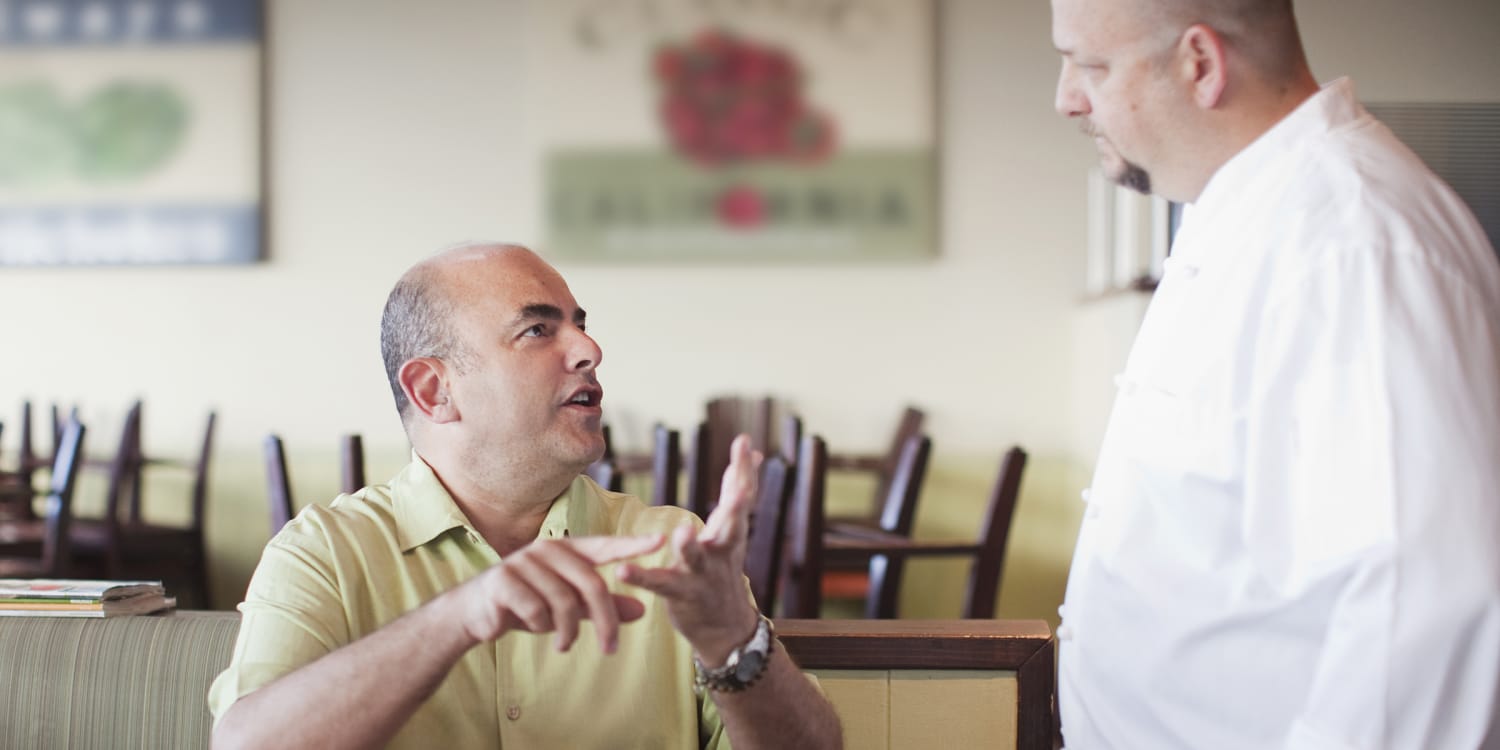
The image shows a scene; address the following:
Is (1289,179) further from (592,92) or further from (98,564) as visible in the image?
(98,564)

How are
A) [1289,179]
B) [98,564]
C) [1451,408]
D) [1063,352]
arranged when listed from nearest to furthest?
[1451,408], [1289,179], [98,564], [1063,352]

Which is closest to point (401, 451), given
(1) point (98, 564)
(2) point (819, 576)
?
(1) point (98, 564)

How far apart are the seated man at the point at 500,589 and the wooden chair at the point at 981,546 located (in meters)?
1.53

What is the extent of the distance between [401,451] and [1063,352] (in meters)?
2.60

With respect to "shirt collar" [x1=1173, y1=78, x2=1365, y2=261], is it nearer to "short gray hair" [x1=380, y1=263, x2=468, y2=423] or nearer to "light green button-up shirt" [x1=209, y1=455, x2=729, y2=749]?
"light green button-up shirt" [x1=209, y1=455, x2=729, y2=749]

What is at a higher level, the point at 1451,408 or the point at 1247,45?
the point at 1247,45

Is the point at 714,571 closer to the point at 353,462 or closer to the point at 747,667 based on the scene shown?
the point at 747,667

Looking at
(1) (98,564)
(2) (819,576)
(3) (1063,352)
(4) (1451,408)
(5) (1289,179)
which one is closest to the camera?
(4) (1451,408)

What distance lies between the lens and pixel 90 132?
5.24m

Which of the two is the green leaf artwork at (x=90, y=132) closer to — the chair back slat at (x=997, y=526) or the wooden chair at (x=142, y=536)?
the wooden chair at (x=142, y=536)

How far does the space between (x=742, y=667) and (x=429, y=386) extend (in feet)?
1.81

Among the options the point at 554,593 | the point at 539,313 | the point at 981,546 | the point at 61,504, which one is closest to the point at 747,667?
the point at 554,593

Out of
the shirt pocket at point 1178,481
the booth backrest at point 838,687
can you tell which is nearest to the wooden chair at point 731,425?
the booth backrest at point 838,687

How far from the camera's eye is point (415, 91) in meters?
5.20
